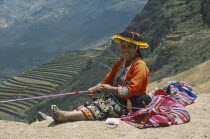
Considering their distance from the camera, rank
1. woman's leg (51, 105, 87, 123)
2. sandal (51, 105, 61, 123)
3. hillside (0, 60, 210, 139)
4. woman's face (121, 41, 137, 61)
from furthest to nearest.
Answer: woman's face (121, 41, 137, 61) < woman's leg (51, 105, 87, 123) < sandal (51, 105, 61, 123) < hillside (0, 60, 210, 139)

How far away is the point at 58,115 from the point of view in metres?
6.91

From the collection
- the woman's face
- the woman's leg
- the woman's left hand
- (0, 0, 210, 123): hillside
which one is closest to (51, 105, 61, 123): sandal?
the woman's leg

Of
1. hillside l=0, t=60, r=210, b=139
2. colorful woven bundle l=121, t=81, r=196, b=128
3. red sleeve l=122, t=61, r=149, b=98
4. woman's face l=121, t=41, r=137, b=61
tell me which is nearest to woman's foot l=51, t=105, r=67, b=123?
hillside l=0, t=60, r=210, b=139

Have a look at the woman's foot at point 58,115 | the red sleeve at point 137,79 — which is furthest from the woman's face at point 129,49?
the woman's foot at point 58,115

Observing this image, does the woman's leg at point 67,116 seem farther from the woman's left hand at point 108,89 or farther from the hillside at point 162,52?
the hillside at point 162,52

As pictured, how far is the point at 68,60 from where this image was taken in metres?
148

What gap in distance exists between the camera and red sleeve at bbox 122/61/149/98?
6.92 meters

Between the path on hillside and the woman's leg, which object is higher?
the woman's leg

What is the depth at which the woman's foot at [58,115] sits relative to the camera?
6.74m

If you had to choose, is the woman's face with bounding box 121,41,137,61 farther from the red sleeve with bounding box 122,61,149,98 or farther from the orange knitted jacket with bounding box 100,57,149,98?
the red sleeve with bounding box 122,61,149,98

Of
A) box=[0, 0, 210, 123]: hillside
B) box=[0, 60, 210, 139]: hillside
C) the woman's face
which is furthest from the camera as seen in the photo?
box=[0, 0, 210, 123]: hillside

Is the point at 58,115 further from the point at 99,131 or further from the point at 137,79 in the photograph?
the point at 137,79

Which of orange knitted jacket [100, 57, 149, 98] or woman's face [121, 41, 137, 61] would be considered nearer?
orange knitted jacket [100, 57, 149, 98]

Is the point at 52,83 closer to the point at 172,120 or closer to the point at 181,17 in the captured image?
the point at 181,17
